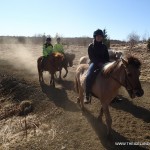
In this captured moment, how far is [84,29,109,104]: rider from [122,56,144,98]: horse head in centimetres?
170

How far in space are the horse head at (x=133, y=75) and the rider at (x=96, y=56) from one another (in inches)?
67.1

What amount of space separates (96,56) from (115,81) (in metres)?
1.59

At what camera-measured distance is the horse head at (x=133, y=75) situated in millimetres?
6598

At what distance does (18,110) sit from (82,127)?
148 inches

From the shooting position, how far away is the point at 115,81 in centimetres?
746

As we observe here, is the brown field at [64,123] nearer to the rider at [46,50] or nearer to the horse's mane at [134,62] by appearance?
the horse's mane at [134,62]

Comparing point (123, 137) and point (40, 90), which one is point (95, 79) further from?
point (40, 90)

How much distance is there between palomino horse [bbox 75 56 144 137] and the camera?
6.63 meters

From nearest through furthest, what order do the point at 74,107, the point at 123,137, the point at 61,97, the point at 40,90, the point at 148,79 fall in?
the point at 123,137
the point at 74,107
the point at 61,97
the point at 40,90
the point at 148,79

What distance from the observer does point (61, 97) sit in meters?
12.6

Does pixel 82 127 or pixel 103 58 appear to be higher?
pixel 103 58

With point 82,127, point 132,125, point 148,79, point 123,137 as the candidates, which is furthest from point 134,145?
point 148,79

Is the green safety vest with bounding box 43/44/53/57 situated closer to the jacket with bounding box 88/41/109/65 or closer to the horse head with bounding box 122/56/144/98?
the jacket with bounding box 88/41/109/65

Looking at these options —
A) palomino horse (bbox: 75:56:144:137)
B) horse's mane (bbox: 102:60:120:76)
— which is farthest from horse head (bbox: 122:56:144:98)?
horse's mane (bbox: 102:60:120:76)
